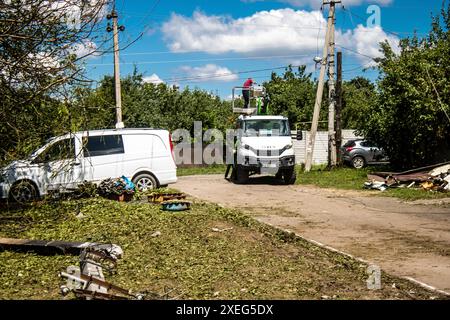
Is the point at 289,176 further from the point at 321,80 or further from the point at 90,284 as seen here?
the point at 90,284

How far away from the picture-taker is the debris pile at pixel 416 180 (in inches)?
593

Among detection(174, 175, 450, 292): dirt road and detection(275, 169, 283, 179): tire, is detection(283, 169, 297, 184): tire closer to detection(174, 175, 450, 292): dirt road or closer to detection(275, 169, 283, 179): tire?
detection(275, 169, 283, 179): tire

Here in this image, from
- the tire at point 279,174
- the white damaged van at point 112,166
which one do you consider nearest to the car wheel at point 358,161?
the tire at point 279,174

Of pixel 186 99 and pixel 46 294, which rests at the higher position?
pixel 186 99

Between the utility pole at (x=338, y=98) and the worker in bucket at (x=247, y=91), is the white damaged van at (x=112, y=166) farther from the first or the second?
the utility pole at (x=338, y=98)

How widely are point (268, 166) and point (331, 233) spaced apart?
8.52 m

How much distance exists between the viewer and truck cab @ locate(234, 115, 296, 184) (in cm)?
1761

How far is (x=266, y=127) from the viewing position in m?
18.3

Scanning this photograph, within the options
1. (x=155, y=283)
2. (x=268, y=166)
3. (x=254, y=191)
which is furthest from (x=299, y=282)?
(x=268, y=166)

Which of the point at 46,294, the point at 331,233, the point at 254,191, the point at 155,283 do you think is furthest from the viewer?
the point at 254,191

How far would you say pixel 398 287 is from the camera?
5.75m

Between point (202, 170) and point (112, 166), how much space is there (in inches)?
514

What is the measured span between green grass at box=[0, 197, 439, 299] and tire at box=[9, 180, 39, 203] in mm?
2567
